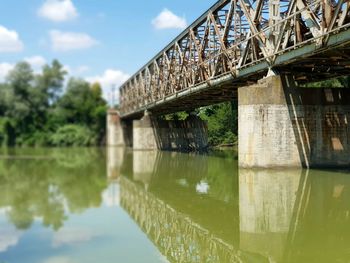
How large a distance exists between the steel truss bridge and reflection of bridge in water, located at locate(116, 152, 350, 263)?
5545 millimetres

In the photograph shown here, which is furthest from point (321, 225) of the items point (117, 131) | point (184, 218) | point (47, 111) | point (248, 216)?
point (47, 111)

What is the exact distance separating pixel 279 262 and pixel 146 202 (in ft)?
30.9

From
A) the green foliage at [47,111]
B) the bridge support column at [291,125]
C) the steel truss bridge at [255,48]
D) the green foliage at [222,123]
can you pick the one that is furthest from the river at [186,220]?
the green foliage at [47,111]

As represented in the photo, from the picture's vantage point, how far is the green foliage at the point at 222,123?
3634 cm

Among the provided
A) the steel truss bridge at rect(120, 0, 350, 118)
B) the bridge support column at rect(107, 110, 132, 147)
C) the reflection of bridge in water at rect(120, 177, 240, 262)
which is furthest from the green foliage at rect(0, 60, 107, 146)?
the reflection of bridge in water at rect(120, 177, 240, 262)

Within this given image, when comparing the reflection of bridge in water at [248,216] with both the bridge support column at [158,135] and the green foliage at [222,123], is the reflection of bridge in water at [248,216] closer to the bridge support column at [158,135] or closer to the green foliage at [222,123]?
the green foliage at [222,123]

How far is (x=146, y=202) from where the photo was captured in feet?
57.9

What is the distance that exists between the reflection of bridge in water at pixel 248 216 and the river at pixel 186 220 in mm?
23

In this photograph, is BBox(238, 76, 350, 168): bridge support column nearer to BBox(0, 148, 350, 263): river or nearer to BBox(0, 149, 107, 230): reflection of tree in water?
BBox(0, 148, 350, 263): river

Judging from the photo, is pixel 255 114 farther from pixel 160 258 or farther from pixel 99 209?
pixel 160 258

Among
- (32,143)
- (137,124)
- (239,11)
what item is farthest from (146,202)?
(32,143)

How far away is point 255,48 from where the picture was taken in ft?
90.6

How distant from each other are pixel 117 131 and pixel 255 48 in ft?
220

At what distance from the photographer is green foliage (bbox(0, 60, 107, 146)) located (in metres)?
101
